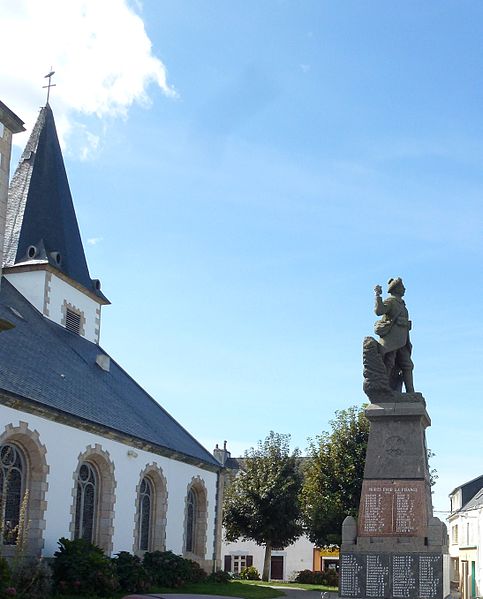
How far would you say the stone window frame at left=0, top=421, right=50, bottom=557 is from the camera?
58.1ft

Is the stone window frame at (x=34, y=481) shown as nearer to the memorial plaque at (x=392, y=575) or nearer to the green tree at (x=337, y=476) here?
the memorial plaque at (x=392, y=575)

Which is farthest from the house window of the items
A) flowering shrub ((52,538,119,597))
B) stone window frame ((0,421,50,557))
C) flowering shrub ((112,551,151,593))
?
stone window frame ((0,421,50,557))

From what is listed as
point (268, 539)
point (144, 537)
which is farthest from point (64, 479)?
point (268, 539)

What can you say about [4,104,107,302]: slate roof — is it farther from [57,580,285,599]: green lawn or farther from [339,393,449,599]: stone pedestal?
[339,393,449,599]: stone pedestal

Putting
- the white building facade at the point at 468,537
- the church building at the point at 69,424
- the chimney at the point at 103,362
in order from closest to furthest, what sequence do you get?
the church building at the point at 69,424 < the chimney at the point at 103,362 < the white building facade at the point at 468,537

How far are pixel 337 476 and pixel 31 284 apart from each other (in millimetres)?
13371

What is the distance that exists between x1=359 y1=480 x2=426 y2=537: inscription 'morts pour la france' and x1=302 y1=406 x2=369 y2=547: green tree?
778 inches

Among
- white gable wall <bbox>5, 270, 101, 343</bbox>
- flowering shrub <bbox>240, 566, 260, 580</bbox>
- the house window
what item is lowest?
flowering shrub <bbox>240, 566, 260, 580</bbox>

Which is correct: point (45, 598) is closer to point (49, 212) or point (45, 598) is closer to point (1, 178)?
point (1, 178)

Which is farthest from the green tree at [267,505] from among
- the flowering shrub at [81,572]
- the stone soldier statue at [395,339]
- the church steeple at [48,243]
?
the stone soldier statue at [395,339]

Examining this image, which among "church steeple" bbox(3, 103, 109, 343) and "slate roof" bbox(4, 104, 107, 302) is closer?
"church steeple" bbox(3, 103, 109, 343)

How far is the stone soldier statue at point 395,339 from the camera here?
42.7 ft

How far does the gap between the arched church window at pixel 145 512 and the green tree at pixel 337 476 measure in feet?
30.6

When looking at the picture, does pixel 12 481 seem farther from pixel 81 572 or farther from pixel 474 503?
pixel 474 503
